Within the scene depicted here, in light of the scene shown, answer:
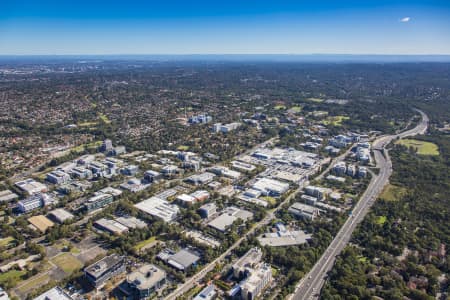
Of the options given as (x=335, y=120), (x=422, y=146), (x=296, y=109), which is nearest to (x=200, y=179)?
(x=422, y=146)

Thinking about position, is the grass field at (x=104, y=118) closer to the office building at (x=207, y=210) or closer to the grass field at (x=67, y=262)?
the office building at (x=207, y=210)

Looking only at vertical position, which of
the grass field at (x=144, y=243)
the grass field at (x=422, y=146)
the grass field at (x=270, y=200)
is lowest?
the grass field at (x=144, y=243)

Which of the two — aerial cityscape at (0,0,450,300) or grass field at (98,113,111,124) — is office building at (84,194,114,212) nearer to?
aerial cityscape at (0,0,450,300)

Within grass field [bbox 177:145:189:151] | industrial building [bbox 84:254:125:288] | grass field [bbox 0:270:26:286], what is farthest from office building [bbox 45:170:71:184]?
industrial building [bbox 84:254:125:288]

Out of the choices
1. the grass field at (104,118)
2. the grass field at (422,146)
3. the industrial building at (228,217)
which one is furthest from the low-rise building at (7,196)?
the grass field at (422,146)

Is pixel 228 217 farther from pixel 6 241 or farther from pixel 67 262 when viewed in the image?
pixel 6 241

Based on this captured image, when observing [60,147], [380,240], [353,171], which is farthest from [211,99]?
[380,240]
